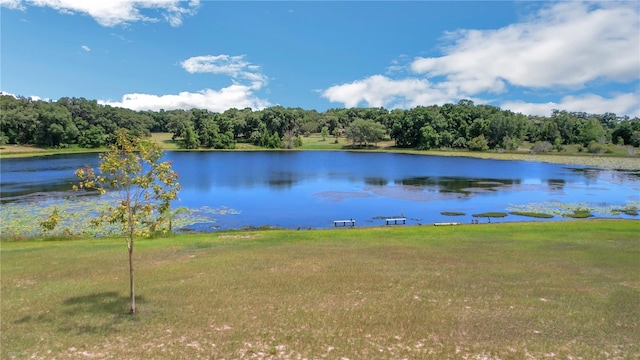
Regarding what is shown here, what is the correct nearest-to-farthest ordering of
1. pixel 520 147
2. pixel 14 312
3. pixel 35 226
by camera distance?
1. pixel 14 312
2. pixel 35 226
3. pixel 520 147

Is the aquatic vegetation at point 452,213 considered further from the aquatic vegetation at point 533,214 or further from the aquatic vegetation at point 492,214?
the aquatic vegetation at point 533,214

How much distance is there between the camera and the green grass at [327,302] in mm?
10516

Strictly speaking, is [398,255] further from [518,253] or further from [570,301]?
[570,301]

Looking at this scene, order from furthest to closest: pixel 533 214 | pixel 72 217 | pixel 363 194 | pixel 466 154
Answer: pixel 466 154
pixel 363 194
pixel 533 214
pixel 72 217

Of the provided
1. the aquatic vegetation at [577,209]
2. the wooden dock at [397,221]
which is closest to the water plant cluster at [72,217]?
the wooden dock at [397,221]

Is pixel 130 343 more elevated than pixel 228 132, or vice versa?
pixel 228 132

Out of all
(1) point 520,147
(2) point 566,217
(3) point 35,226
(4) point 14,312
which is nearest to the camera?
(4) point 14,312

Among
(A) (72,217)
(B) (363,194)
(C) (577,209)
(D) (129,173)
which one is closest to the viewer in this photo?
(D) (129,173)

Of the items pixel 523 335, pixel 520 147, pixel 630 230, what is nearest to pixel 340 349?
pixel 523 335

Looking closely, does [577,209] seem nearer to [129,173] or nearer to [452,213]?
[452,213]

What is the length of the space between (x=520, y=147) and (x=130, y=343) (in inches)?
6845

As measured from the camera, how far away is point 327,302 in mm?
13656

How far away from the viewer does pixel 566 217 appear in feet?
131

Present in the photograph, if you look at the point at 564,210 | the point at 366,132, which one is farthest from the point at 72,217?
the point at 366,132
